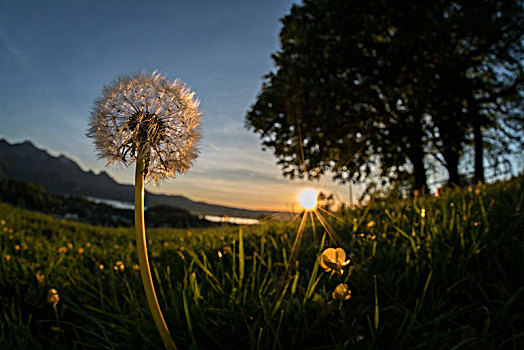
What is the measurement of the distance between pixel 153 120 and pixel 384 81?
13334 millimetres

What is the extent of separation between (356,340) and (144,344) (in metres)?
1.12

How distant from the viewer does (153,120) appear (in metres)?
1.00

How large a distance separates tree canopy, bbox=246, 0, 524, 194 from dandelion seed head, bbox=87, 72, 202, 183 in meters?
9.46

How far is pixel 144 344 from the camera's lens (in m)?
1.66

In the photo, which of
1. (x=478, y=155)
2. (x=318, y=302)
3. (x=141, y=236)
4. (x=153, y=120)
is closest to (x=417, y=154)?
(x=478, y=155)

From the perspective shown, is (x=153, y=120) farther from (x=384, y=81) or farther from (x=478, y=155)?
(x=478, y=155)

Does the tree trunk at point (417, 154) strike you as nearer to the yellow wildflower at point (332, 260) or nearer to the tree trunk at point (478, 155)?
the tree trunk at point (478, 155)

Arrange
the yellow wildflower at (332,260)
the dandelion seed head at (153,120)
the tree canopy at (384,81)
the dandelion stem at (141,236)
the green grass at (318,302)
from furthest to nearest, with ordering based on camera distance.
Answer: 1. the tree canopy at (384,81)
2. the green grass at (318,302)
3. the yellow wildflower at (332,260)
4. the dandelion seed head at (153,120)
5. the dandelion stem at (141,236)

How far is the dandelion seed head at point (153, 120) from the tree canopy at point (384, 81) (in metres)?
9.46

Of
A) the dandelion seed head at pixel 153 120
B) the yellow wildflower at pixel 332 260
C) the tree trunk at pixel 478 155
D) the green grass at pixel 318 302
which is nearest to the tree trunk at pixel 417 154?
the tree trunk at pixel 478 155

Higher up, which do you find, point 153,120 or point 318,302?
point 153,120

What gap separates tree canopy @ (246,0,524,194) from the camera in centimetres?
1136

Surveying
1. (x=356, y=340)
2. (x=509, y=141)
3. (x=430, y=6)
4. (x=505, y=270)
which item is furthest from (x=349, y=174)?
(x=356, y=340)

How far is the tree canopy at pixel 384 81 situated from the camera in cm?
1136
